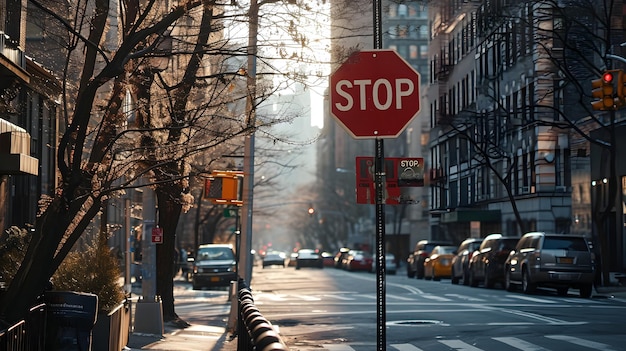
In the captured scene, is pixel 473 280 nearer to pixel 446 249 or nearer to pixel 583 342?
pixel 446 249

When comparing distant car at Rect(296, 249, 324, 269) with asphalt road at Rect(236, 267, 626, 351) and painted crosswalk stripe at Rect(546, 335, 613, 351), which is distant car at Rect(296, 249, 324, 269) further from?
painted crosswalk stripe at Rect(546, 335, 613, 351)

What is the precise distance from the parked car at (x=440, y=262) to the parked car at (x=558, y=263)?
1659 centimetres

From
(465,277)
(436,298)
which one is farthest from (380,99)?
(465,277)

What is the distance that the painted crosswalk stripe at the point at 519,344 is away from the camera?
16328 mm

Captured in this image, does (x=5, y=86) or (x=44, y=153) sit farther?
(x=44, y=153)

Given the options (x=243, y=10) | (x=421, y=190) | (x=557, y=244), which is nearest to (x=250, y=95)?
(x=243, y=10)

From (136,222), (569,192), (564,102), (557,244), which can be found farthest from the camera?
(136,222)

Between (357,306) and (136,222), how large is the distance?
119ft

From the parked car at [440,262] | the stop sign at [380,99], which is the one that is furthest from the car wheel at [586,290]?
the stop sign at [380,99]

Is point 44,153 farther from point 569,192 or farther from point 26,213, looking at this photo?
point 569,192

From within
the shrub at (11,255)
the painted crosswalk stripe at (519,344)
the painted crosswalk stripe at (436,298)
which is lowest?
the painted crosswalk stripe at (519,344)

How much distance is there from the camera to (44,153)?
27953mm

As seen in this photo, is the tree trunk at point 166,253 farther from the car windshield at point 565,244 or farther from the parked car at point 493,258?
the parked car at point 493,258

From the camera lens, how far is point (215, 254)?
49.5 meters
